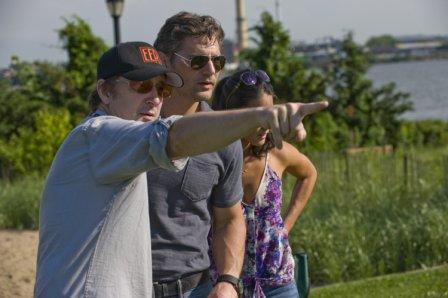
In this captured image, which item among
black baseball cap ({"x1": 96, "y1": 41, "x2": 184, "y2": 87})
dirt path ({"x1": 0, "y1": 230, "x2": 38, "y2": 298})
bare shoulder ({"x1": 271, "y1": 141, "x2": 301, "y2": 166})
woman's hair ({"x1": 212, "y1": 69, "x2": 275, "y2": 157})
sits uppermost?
black baseball cap ({"x1": 96, "y1": 41, "x2": 184, "y2": 87})

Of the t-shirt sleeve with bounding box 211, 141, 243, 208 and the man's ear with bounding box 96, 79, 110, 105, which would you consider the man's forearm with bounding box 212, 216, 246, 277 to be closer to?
the t-shirt sleeve with bounding box 211, 141, 243, 208

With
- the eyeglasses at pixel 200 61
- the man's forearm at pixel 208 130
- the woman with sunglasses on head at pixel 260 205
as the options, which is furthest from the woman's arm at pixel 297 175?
the man's forearm at pixel 208 130

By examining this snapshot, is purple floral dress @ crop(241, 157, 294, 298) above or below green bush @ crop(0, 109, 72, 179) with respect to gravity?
above

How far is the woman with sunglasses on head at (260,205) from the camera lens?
4.62 metres

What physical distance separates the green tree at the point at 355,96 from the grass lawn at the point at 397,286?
11182 mm

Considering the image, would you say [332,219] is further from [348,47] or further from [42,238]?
[348,47]

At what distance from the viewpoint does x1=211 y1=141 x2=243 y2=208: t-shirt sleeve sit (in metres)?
4.05

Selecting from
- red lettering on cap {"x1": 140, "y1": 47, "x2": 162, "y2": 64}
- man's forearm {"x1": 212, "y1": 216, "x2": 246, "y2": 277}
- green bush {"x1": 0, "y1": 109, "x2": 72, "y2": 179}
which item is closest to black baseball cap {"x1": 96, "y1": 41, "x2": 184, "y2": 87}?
red lettering on cap {"x1": 140, "y1": 47, "x2": 162, "y2": 64}

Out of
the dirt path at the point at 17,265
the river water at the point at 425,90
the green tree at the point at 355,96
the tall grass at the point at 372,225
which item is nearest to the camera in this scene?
the dirt path at the point at 17,265

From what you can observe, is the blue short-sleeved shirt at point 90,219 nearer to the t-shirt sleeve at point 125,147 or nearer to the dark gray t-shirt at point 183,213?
the t-shirt sleeve at point 125,147

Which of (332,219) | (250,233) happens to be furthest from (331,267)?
(250,233)

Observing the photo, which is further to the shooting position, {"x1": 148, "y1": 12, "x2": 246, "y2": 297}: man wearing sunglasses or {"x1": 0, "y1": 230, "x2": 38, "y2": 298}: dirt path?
{"x1": 0, "y1": 230, "x2": 38, "y2": 298}: dirt path

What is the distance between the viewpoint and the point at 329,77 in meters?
19.9

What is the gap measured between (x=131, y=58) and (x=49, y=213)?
551 mm
